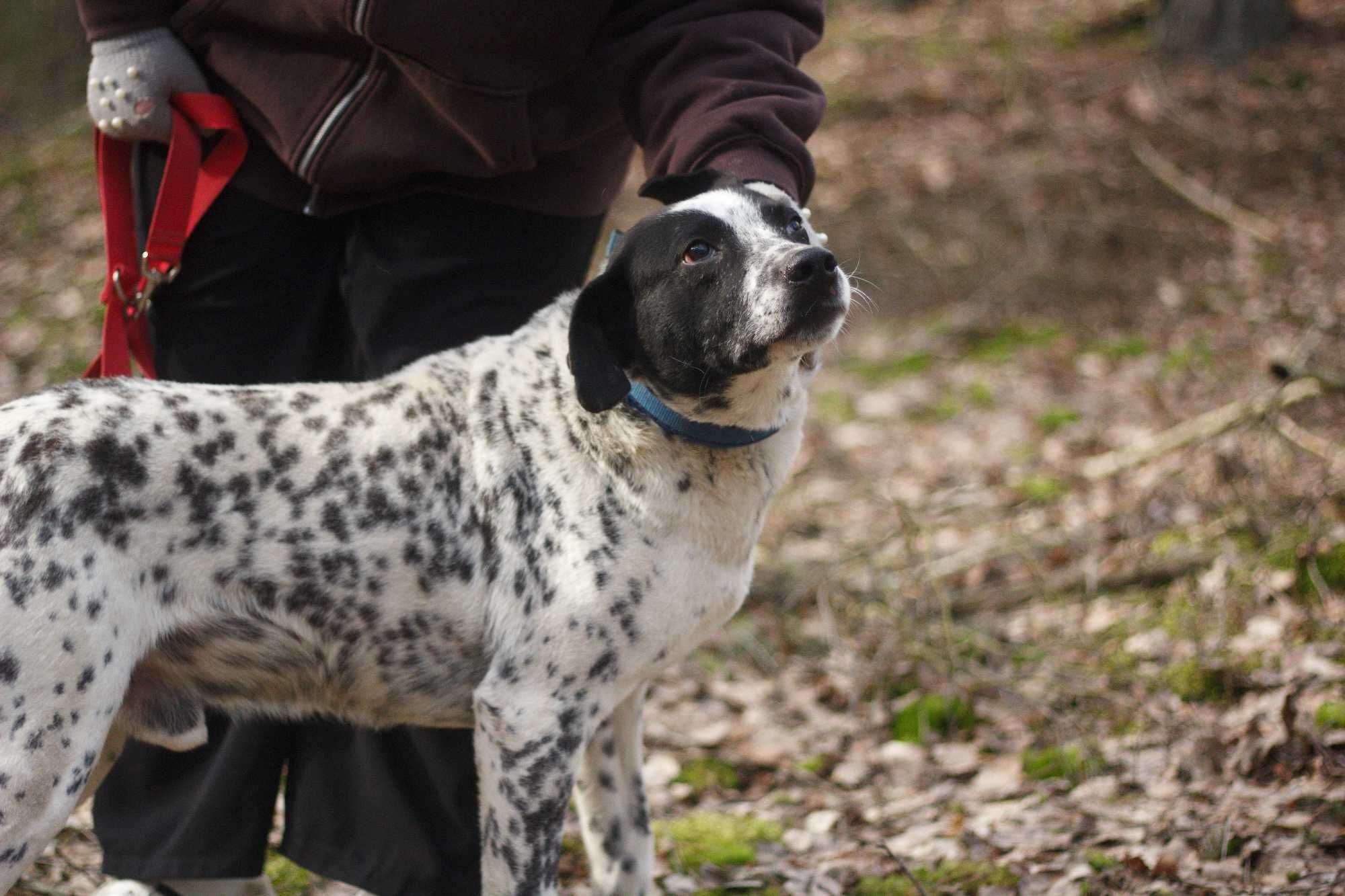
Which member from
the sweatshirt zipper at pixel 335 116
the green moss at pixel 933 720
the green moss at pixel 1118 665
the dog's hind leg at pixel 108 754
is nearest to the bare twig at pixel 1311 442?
the green moss at pixel 1118 665

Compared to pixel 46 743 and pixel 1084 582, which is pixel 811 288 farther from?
pixel 1084 582

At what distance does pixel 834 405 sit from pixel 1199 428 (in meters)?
2.54

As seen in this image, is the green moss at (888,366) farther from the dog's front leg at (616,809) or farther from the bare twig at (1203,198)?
the dog's front leg at (616,809)

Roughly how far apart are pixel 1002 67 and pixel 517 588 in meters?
10.5

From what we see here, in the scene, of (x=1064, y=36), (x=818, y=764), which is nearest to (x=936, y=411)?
(x=818, y=764)

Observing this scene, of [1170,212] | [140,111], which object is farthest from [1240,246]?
[140,111]

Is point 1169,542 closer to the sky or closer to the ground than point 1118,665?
closer to the ground

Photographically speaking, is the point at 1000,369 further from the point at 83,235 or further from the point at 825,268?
the point at 83,235

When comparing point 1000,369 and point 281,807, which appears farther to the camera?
point 1000,369

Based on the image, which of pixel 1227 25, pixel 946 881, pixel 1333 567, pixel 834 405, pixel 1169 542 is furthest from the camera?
pixel 1227 25

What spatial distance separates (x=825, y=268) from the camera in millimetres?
2688

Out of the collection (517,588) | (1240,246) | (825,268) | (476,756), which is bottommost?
(1240,246)

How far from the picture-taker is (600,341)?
2775mm

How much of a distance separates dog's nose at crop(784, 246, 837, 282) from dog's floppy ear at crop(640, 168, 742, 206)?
29 cm
